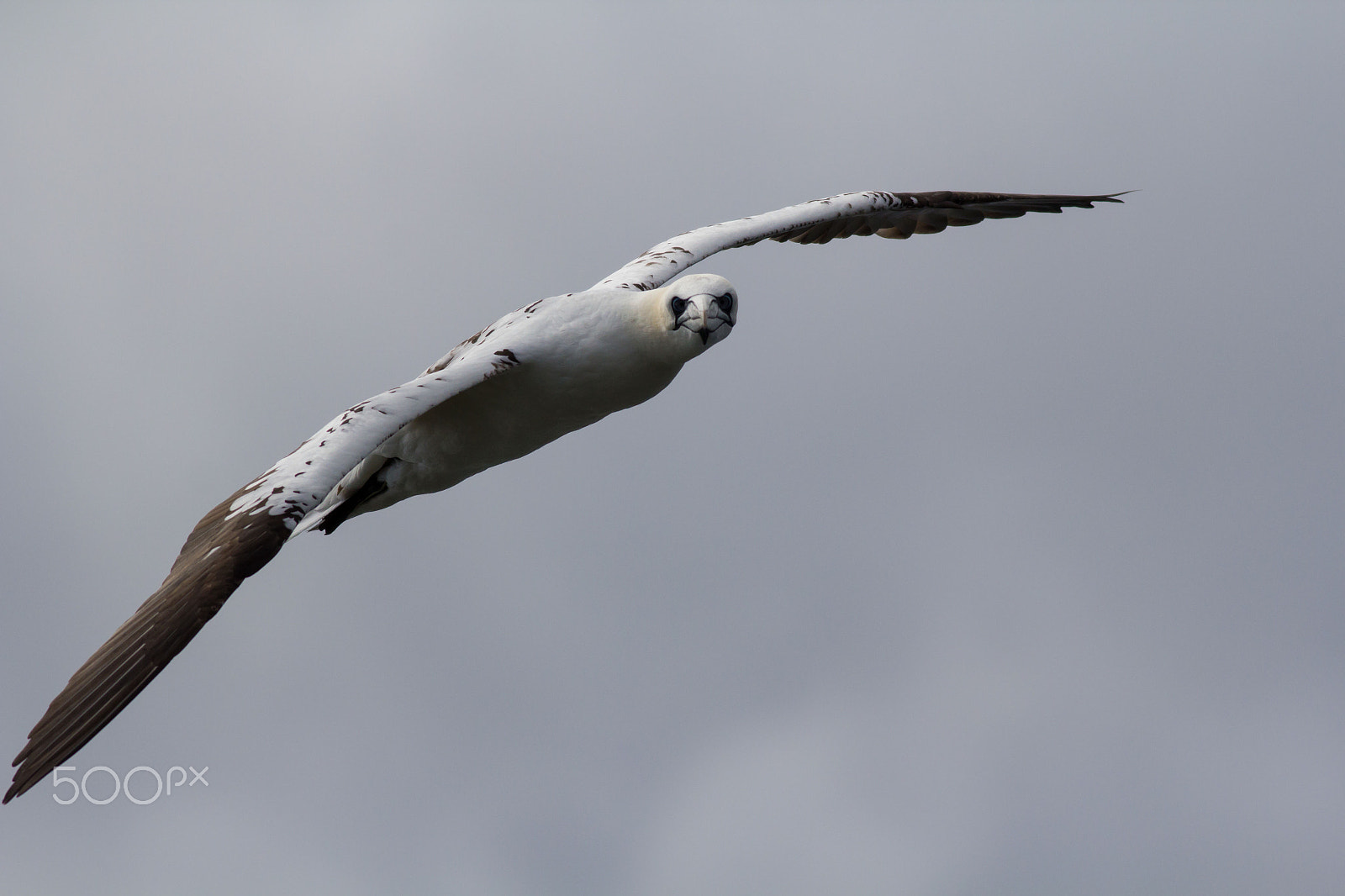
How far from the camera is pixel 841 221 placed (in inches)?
687

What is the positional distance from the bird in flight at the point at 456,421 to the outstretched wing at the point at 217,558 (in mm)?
11

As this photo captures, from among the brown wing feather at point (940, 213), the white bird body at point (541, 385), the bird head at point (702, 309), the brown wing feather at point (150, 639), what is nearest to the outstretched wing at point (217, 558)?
the brown wing feather at point (150, 639)

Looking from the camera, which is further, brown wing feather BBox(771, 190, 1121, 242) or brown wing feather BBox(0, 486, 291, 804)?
brown wing feather BBox(771, 190, 1121, 242)

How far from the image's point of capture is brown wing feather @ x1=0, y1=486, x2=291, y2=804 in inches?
374

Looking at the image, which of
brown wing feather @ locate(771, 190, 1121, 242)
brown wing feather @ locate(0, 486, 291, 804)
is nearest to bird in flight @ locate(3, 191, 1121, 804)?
brown wing feather @ locate(0, 486, 291, 804)

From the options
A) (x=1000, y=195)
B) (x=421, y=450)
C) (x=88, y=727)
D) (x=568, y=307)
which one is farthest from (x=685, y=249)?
(x=88, y=727)

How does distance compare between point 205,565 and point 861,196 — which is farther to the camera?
point 861,196

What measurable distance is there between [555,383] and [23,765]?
5.46 metres

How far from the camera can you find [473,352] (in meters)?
12.9

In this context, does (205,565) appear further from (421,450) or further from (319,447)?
(421,450)

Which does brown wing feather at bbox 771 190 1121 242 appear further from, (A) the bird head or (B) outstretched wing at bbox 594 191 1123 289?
(A) the bird head

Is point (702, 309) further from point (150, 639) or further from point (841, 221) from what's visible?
point (841, 221)

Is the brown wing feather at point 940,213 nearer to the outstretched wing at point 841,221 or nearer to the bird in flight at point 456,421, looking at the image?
the outstretched wing at point 841,221

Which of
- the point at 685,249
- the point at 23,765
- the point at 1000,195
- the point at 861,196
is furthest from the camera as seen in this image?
the point at 1000,195
